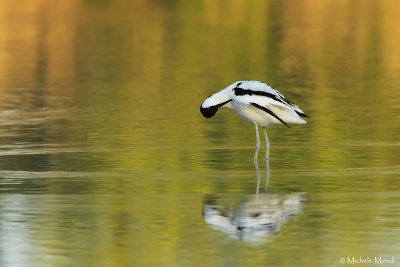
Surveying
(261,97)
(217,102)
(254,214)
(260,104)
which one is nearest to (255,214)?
(254,214)

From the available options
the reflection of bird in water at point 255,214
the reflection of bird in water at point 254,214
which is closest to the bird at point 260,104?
the reflection of bird in water at point 254,214

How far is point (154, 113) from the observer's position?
73.2 ft

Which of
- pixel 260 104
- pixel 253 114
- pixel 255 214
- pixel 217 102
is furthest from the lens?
pixel 217 102

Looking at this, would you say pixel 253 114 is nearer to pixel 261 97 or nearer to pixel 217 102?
pixel 261 97

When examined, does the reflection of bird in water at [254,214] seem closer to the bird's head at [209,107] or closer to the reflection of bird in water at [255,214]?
the reflection of bird in water at [255,214]

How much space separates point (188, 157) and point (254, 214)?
13.6ft

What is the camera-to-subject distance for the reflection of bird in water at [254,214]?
38.1ft

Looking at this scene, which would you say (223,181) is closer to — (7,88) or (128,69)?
(7,88)

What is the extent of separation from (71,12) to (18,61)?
815 inches

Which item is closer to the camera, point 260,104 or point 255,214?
point 255,214

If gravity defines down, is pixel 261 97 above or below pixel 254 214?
above

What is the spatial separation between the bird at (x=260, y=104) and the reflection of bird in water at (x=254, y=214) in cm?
250

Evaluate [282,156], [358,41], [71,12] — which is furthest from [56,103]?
[71,12]

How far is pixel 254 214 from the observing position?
12.4 meters
